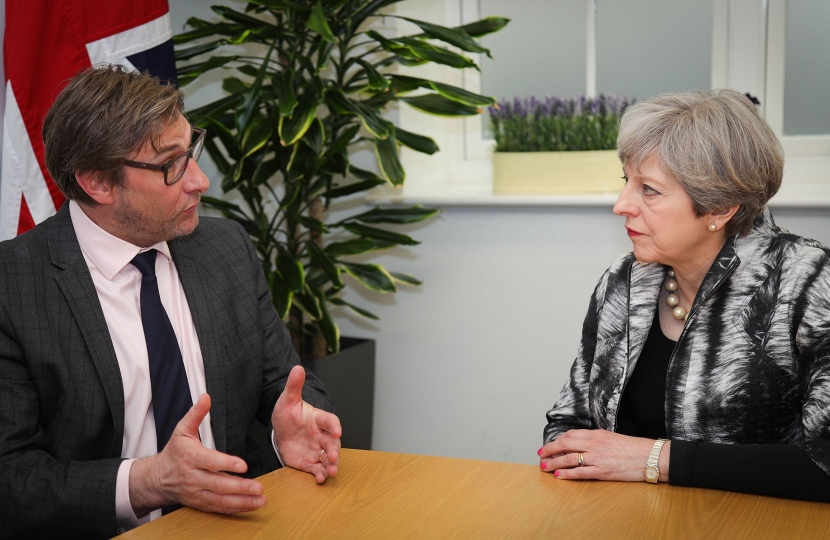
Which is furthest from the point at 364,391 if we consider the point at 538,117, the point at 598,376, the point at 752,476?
the point at 752,476

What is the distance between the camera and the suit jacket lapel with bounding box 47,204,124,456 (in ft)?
5.19

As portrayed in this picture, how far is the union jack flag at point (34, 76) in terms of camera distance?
217 cm

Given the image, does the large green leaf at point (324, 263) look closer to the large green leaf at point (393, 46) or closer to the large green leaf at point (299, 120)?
the large green leaf at point (299, 120)

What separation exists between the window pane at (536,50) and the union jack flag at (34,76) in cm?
142

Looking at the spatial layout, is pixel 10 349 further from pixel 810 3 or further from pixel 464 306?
pixel 810 3

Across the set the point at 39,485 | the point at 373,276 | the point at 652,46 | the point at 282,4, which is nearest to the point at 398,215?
the point at 373,276

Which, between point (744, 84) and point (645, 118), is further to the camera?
point (744, 84)

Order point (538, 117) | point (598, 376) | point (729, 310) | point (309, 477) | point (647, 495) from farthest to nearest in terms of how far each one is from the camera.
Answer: point (538, 117) → point (598, 376) → point (729, 310) → point (309, 477) → point (647, 495)

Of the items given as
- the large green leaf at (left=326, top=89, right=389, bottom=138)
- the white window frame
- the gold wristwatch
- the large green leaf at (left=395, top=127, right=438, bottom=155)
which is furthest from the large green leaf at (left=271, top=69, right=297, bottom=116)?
the gold wristwatch

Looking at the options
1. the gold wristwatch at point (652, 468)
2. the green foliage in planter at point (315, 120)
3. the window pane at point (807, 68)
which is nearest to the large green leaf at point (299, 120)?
Answer: the green foliage in planter at point (315, 120)

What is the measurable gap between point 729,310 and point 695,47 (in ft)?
5.00

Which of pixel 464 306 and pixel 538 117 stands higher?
pixel 538 117

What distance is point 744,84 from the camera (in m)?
2.74

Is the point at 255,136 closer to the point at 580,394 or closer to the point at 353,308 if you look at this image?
the point at 353,308
